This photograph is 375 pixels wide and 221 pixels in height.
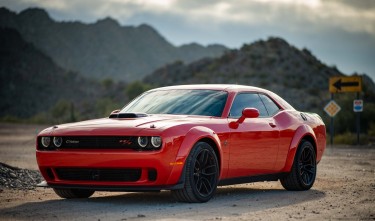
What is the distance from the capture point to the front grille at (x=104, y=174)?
358 inches

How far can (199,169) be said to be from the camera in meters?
9.48

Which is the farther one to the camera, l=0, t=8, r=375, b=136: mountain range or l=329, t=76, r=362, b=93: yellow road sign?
l=0, t=8, r=375, b=136: mountain range

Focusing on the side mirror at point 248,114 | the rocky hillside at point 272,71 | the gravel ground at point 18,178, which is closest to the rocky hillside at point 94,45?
the rocky hillside at point 272,71

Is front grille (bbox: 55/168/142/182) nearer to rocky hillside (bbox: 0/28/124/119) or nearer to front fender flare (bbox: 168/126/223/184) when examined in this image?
front fender flare (bbox: 168/126/223/184)

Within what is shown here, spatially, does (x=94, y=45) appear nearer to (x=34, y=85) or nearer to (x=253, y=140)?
(x=34, y=85)

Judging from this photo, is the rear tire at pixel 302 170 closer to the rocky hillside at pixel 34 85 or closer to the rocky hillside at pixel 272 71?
the rocky hillside at pixel 272 71

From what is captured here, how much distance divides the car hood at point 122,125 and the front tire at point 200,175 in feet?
1.29

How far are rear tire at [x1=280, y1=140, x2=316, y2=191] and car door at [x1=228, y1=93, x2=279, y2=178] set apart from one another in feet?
2.12

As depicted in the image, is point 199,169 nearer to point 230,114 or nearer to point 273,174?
point 230,114

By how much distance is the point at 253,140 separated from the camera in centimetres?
1060

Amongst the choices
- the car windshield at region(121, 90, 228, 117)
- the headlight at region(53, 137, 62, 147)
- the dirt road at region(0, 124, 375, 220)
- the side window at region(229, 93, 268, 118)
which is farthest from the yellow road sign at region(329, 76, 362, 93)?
the headlight at region(53, 137, 62, 147)

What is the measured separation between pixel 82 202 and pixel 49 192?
1987mm

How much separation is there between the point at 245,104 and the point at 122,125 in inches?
93.3

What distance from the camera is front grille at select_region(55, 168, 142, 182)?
909 centimetres
